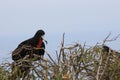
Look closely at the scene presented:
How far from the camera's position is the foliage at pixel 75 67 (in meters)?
3.57

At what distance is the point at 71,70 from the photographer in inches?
139

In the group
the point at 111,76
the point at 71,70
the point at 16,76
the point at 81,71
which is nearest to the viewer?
the point at 71,70

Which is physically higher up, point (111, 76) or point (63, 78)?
point (63, 78)

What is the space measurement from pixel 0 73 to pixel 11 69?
127mm

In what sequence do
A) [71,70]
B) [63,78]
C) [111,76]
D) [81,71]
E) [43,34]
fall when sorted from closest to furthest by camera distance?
[63,78], [71,70], [81,71], [111,76], [43,34]

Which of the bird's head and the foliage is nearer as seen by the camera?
the foliage

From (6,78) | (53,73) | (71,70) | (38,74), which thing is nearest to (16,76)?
(6,78)

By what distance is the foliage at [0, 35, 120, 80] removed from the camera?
3.57 metres

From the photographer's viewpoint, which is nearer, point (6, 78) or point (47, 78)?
point (47, 78)

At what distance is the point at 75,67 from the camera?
3613 mm

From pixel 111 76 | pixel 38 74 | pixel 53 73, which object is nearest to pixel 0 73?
pixel 38 74

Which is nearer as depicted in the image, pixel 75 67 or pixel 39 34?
pixel 75 67

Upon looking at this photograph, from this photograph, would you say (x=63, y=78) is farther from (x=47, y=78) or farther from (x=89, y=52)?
(x=89, y=52)

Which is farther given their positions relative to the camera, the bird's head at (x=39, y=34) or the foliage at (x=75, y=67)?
the bird's head at (x=39, y=34)
